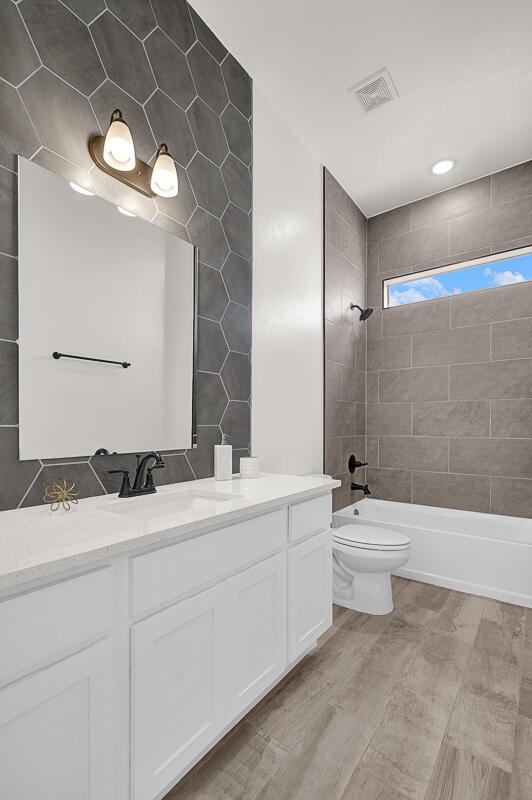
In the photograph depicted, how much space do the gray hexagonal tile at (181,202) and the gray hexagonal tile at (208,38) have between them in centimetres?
73

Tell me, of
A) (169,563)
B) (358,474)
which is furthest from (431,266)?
(169,563)

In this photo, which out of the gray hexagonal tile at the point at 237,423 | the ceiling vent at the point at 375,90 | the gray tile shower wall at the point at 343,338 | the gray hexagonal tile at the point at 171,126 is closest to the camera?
the gray hexagonal tile at the point at 171,126

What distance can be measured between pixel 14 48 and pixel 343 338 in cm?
256

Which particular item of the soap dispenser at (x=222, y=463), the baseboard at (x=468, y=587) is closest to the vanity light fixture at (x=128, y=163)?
the soap dispenser at (x=222, y=463)

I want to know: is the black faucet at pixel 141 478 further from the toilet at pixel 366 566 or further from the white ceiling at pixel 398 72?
the white ceiling at pixel 398 72

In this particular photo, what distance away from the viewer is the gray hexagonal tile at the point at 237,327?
2066 mm

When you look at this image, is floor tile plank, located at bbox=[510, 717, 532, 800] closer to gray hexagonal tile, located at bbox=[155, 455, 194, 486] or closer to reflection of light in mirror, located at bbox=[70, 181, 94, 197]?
gray hexagonal tile, located at bbox=[155, 455, 194, 486]

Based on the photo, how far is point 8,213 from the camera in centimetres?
122

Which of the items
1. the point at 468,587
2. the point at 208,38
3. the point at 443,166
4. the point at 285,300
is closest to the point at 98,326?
the point at 285,300

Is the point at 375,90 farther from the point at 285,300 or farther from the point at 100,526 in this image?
the point at 100,526

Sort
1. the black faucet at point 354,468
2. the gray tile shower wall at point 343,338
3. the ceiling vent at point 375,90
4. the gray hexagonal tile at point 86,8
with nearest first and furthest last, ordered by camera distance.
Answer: the gray hexagonal tile at point 86,8 < the ceiling vent at point 375,90 < the gray tile shower wall at point 343,338 < the black faucet at point 354,468

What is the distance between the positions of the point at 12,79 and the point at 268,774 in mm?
2326

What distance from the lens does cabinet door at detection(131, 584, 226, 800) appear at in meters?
0.99

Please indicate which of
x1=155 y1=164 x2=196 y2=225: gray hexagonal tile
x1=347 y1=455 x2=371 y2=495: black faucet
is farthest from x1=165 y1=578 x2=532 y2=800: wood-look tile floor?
x1=155 y1=164 x2=196 y2=225: gray hexagonal tile
